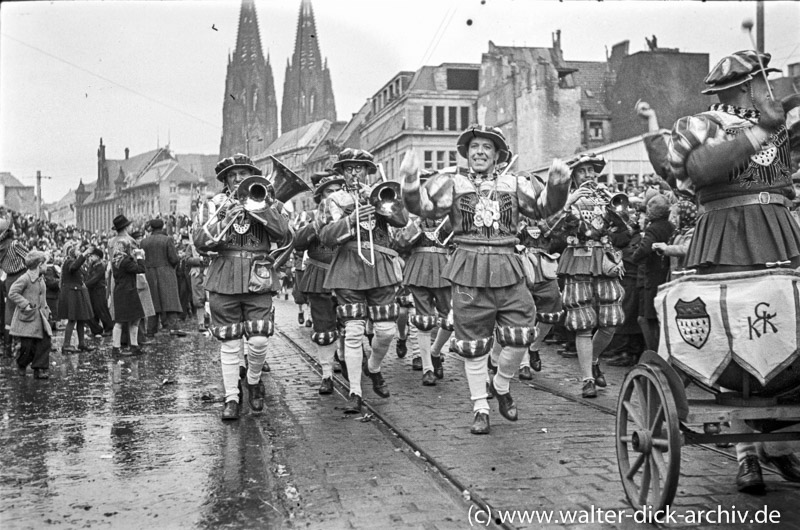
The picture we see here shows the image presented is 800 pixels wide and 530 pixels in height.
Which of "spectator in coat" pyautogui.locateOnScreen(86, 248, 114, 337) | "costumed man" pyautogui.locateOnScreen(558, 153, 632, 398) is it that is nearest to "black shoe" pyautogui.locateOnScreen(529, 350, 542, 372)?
"costumed man" pyautogui.locateOnScreen(558, 153, 632, 398)

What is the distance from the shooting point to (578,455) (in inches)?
241

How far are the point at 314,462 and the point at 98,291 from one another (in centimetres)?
1105

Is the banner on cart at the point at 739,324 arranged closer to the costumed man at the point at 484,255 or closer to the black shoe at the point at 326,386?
the costumed man at the point at 484,255

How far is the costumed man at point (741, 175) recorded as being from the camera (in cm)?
485

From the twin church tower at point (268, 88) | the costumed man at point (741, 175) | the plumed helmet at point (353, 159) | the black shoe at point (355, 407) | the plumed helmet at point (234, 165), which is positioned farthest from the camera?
the twin church tower at point (268, 88)

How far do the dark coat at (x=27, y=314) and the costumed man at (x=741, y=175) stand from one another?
8.48m

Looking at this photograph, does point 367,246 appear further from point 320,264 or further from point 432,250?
point 432,250

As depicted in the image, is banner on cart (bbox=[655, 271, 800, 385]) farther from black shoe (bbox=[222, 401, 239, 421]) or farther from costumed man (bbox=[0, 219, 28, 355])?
costumed man (bbox=[0, 219, 28, 355])

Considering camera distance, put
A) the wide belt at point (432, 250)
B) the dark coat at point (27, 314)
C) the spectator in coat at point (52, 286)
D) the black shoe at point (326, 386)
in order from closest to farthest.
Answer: the black shoe at point (326, 386)
the wide belt at point (432, 250)
the dark coat at point (27, 314)
the spectator in coat at point (52, 286)

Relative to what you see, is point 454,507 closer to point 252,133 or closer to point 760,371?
point 760,371

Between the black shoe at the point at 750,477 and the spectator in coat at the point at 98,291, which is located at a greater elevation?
the spectator in coat at the point at 98,291

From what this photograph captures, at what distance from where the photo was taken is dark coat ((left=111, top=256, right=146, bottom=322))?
13406 millimetres

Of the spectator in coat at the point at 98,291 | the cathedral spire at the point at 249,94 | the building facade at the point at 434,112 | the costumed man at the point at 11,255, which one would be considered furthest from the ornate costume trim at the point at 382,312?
the cathedral spire at the point at 249,94

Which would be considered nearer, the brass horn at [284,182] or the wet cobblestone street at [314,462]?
the wet cobblestone street at [314,462]
